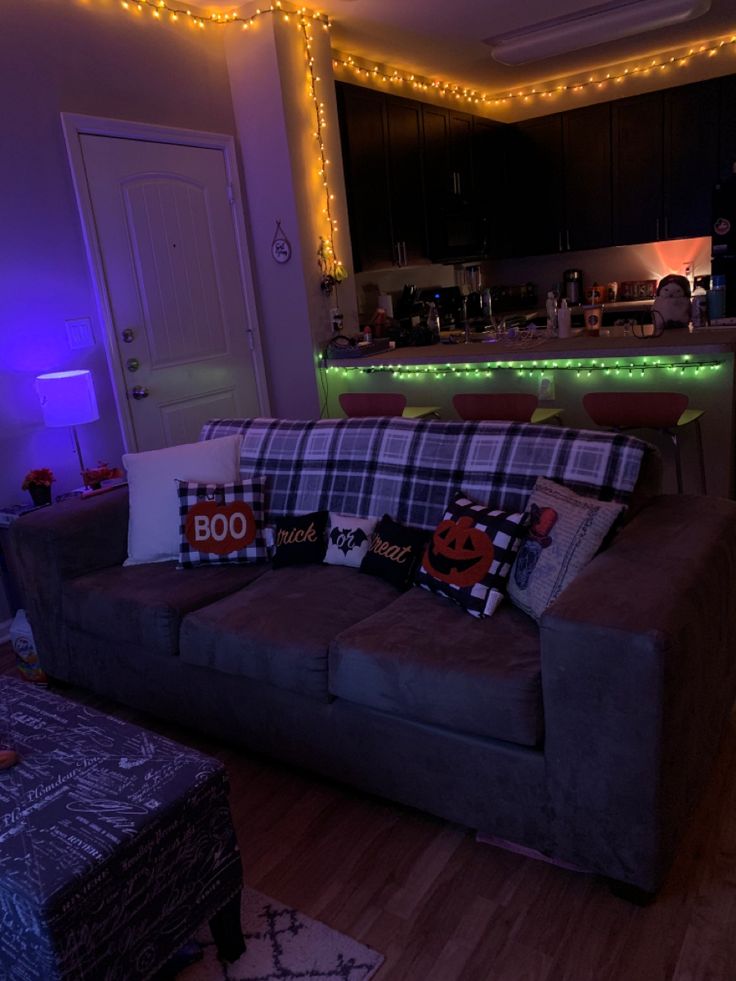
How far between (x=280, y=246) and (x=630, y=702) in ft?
12.3

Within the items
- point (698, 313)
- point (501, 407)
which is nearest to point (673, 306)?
point (698, 313)

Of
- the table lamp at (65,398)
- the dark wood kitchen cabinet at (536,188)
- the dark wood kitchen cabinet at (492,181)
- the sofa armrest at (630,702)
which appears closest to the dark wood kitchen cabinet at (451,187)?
the dark wood kitchen cabinet at (492,181)

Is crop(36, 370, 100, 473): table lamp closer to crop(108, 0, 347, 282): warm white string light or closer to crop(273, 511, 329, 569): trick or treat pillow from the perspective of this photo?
crop(273, 511, 329, 569): trick or treat pillow

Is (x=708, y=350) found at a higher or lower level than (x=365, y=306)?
lower

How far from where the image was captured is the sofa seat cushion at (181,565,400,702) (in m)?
2.12

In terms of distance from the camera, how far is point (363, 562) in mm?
2588

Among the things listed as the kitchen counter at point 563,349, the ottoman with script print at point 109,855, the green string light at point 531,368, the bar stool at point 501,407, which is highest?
the kitchen counter at point 563,349

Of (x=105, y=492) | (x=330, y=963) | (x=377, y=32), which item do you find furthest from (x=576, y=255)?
(x=330, y=963)

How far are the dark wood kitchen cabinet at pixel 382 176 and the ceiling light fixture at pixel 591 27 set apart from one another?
785 millimetres

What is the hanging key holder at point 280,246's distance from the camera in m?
4.59

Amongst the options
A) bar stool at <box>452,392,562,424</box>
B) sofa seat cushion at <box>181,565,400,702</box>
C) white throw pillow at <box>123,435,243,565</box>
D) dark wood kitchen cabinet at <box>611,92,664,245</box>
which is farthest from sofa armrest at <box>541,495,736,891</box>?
dark wood kitchen cabinet at <box>611,92,664,245</box>

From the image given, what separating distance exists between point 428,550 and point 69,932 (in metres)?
1.38

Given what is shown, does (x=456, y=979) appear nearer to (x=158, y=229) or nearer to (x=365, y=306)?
(x=158, y=229)

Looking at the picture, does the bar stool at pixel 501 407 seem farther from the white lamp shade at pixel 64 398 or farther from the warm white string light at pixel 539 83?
the warm white string light at pixel 539 83
